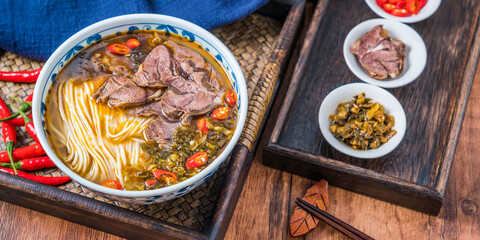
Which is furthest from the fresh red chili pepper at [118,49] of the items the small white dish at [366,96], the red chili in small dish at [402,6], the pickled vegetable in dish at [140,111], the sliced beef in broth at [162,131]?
the red chili in small dish at [402,6]

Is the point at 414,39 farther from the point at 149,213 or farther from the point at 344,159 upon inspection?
the point at 149,213

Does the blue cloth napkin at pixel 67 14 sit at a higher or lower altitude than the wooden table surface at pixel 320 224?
higher

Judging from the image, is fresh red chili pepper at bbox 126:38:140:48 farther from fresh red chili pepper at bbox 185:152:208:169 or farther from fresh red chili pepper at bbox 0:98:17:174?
fresh red chili pepper at bbox 0:98:17:174

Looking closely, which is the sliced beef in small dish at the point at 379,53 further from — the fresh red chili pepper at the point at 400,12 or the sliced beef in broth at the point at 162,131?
the sliced beef in broth at the point at 162,131

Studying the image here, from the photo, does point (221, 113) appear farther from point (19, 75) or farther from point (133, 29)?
point (19, 75)

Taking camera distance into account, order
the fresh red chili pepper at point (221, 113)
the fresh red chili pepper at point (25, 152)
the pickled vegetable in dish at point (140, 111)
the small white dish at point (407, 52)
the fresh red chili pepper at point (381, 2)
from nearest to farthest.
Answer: the pickled vegetable in dish at point (140, 111) → the fresh red chili pepper at point (221, 113) → the fresh red chili pepper at point (25, 152) → the small white dish at point (407, 52) → the fresh red chili pepper at point (381, 2)

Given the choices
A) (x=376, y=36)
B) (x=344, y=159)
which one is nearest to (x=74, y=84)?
(x=344, y=159)

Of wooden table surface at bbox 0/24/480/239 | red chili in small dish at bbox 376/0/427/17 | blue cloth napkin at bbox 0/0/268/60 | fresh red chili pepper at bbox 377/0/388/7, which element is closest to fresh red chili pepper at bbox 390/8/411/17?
red chili in small dish at bbox 376/0/427/17

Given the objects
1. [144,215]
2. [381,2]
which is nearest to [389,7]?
[381,2]
